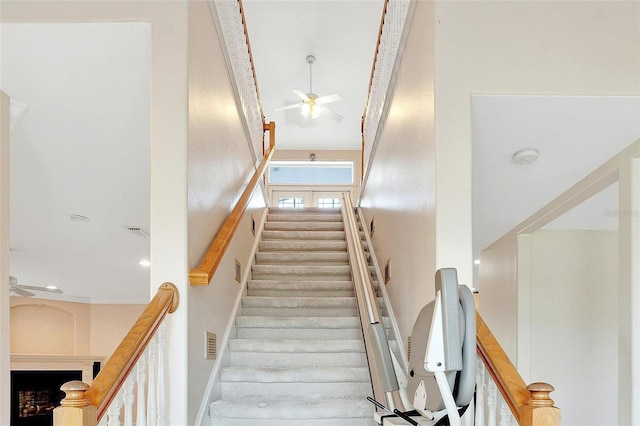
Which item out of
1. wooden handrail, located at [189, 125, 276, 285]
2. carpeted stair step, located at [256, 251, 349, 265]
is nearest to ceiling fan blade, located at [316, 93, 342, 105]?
carpeted stair step, located at [256, 251, 349, 265]

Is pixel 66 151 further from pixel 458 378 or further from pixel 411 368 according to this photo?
pixel 458 378

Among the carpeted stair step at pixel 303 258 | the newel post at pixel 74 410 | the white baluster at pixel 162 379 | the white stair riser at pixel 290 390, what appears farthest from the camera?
the carpeted stair step at pixel 303 258

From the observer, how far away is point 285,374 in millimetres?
3256

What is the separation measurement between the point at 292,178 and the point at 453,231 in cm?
773

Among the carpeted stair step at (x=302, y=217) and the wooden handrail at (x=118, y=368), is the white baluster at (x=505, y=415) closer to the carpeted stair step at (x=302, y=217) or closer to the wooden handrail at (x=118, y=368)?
the wooden handrail at (x=118, y=368)

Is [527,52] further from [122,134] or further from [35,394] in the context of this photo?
[35,394]

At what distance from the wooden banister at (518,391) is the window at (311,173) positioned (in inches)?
315

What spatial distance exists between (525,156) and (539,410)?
174 cm

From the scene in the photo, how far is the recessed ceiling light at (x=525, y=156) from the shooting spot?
3.02 m

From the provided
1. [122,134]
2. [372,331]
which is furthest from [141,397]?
[122,134]

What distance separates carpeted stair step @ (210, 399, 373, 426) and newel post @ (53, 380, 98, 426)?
1.44 m

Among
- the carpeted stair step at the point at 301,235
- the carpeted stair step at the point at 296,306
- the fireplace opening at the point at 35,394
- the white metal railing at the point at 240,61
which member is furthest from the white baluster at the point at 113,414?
the fireplace opening at the point at 35,394

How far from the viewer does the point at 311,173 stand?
10039 millimetres

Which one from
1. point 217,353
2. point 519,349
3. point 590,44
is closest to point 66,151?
point 217,353
